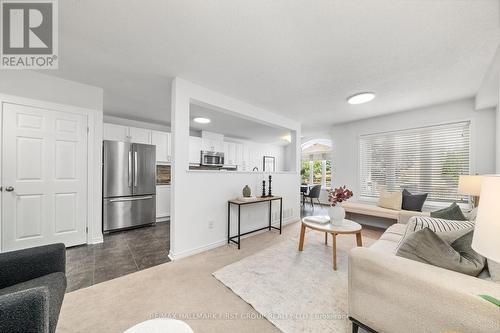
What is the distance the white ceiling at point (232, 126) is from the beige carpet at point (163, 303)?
2.71m

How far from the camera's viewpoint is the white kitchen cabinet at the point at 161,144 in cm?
437

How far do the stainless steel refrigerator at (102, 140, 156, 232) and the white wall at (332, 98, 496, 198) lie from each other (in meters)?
4.36

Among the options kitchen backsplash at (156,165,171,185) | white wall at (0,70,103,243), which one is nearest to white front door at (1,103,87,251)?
white wall at (0,70,103,243)

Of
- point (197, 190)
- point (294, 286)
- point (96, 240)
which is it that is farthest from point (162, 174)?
point (294, 286)

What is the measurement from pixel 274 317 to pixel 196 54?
8.32 feet

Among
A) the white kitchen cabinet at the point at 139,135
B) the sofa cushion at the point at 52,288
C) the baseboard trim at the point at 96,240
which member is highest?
the white kitchen cabinet at the point at 139,135

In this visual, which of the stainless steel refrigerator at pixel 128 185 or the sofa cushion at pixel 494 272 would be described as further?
the stainless steel refrigerator at pixel 128 185

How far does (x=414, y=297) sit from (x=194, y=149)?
4.79m

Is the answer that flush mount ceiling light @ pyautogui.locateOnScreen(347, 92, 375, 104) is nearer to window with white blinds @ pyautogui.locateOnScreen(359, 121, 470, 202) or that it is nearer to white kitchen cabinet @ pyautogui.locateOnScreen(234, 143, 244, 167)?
window with white blinds @ pyautogui.locateOnScreen(359, 121, 470, 202)

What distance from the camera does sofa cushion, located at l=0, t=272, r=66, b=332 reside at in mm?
986

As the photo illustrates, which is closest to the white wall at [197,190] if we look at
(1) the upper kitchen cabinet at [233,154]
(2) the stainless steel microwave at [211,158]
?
(2) the stainless steel microwave at [211,158]

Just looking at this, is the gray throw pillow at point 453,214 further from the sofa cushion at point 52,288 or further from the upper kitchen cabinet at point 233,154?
the upper kitchen cabinet at point 233,154

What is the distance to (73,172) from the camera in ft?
8.96

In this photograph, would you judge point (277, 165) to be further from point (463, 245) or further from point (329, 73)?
point (463, 245)
